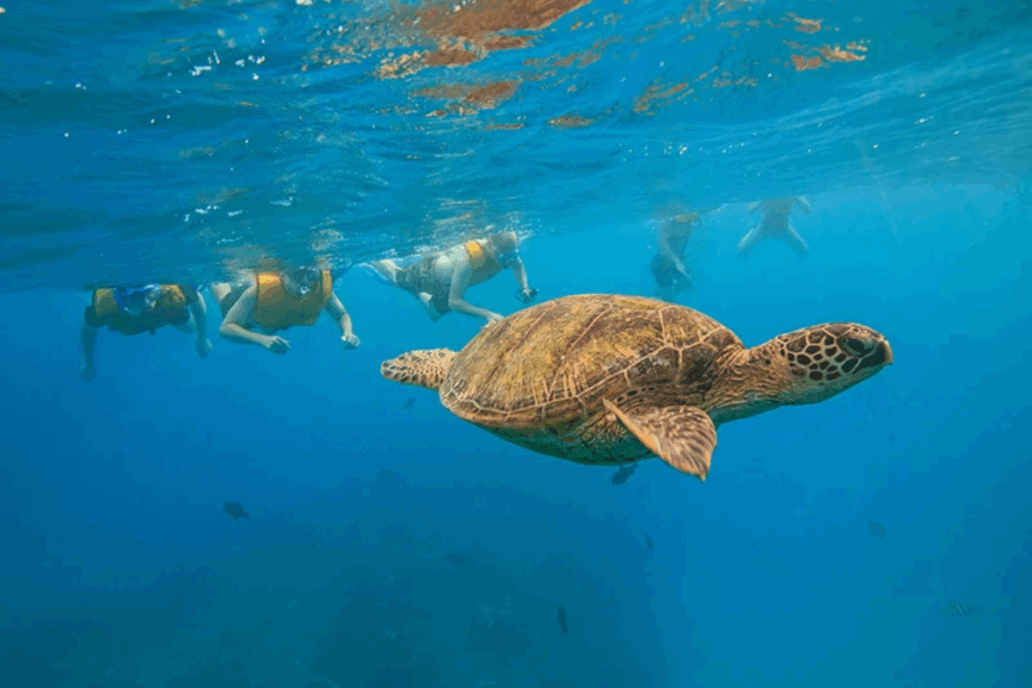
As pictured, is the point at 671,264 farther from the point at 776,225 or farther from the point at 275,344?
the point at 776,225

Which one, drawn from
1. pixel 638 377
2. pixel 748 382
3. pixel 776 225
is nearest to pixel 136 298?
pixel 638 377

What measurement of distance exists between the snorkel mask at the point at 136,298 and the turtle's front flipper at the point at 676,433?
12510mm

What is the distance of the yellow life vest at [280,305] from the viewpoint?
12302 mm

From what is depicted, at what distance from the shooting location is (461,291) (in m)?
13.1

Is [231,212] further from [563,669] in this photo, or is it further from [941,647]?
[941,647]

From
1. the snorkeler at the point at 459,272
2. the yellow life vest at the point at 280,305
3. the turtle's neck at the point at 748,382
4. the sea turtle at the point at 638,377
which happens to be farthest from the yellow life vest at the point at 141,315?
the turtle's neck at the point at 748,382

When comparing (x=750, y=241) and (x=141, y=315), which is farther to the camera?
(x=750, y=241)

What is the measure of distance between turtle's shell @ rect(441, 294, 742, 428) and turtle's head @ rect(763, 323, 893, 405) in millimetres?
523

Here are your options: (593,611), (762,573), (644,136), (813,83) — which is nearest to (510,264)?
(644,136)

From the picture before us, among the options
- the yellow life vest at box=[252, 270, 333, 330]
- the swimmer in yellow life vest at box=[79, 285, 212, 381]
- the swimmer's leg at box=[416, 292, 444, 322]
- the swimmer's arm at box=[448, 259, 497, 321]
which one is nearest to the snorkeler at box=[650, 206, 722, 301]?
the swimmer's arm at box=[448, 259, 497, 321]

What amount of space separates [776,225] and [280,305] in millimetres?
28165

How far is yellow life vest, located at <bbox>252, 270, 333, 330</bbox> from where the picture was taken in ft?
40.4

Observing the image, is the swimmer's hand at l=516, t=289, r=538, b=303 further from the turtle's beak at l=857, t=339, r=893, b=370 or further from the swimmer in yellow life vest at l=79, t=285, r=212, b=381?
the swimmer in yellow life vest at l=79, t=285, r=212, b=381

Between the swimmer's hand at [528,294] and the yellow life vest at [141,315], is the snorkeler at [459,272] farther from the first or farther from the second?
the yellow life vest at [141,315]
